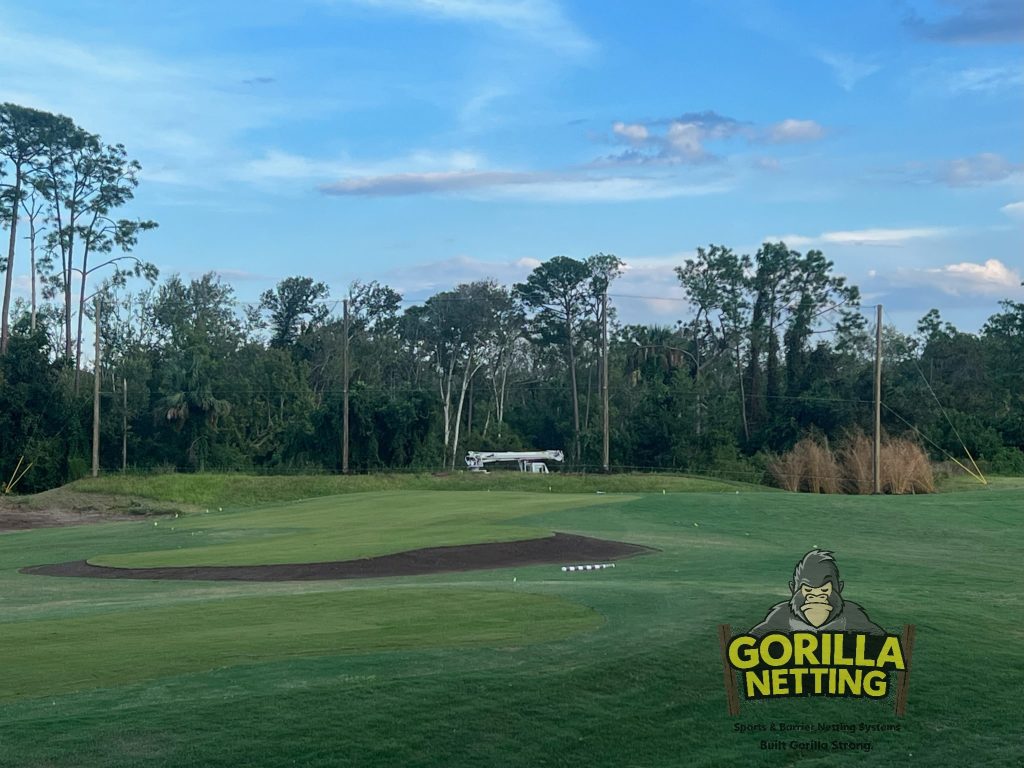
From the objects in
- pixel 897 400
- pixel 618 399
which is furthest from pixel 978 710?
Answer: pixel 618 399

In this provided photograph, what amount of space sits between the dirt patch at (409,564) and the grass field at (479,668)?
1.12m

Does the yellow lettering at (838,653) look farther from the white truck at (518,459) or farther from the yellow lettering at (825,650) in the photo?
the white truck at (518,459)

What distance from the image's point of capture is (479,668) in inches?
435

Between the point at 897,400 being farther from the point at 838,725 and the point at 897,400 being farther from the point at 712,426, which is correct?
the point at 838,725

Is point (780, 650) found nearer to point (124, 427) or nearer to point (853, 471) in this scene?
point (853, 471)

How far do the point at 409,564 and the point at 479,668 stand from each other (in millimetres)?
12065


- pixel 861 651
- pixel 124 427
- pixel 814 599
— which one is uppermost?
pixel 124 427

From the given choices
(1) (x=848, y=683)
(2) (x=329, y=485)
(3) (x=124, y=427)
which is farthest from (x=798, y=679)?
(3) (x=124, y=427)

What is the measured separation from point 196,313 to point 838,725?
84.4 metres

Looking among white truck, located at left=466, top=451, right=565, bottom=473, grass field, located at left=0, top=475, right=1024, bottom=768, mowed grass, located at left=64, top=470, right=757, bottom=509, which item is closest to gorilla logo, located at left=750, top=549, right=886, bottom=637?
grass field, located at left=0, top=475, right=1024, bottom=768

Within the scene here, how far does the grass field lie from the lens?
30.3 feet

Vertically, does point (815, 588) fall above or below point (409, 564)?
above

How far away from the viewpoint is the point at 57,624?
1528 cm

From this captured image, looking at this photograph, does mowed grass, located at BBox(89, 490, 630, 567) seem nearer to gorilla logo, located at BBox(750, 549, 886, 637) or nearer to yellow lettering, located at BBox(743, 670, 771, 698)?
yellow lettering, located at BBox(743, 670, 771, 698)
